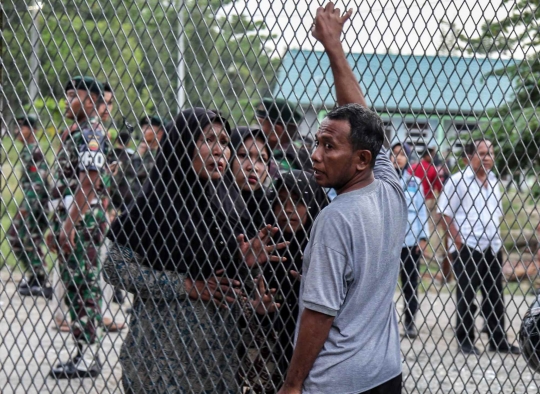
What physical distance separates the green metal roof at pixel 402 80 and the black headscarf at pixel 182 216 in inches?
14.3

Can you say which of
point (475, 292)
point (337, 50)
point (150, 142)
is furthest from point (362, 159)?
point (150, 142)

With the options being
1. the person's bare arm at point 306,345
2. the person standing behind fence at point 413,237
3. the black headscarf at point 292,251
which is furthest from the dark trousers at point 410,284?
the person's bare arm at point 306,345

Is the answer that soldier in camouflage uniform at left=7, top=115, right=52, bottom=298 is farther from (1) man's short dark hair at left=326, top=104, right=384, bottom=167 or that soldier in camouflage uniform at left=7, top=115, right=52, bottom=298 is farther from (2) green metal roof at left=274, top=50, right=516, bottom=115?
(1) man's short dark hair at left=326, top=104, right=384, bottom=167

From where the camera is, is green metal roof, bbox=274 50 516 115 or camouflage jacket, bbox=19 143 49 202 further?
Answer: camouflage jacket, bbox=19 143 49 202

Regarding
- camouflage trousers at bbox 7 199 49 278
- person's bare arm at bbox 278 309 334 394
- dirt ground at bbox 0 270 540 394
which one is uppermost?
camouflage trousers at bbox 7 199 49 278

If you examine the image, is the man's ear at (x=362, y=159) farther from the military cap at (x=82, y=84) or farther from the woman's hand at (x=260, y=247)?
the military cap at (x=82, y=84)

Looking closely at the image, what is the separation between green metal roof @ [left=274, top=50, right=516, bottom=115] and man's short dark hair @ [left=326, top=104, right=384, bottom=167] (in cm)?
60

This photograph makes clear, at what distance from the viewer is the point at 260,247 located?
10.5 ft

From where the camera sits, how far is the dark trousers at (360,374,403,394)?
8.56 ft

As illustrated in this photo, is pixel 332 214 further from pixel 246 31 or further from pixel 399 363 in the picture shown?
pixel 246 31

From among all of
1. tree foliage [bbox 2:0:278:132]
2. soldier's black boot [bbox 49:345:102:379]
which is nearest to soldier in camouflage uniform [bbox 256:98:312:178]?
tree foliage [bbox 2:0:278:132]

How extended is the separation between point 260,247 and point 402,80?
0.88m

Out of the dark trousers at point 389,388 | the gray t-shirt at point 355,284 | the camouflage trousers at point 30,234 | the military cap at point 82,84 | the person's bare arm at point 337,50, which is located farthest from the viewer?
the military cap at point 82,84

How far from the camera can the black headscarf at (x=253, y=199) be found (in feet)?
10.8
